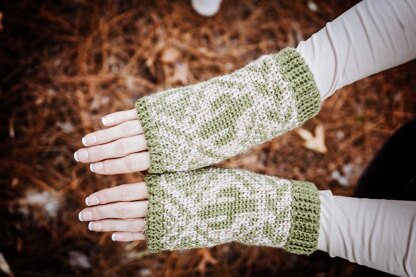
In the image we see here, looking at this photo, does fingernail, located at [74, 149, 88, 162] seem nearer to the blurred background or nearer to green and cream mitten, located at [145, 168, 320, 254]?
green and cream mitten, located at [145, 168, 320, 254]

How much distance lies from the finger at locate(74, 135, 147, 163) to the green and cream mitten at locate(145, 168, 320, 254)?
0.12 metres

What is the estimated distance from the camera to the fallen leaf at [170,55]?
2.15 m

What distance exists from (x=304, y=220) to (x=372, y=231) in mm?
228

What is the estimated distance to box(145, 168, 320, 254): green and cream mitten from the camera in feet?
4.33

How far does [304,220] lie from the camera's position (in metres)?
1.34

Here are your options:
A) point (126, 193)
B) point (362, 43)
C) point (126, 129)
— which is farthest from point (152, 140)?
point (362, 43)

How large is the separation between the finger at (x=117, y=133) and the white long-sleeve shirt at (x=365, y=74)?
66 cm

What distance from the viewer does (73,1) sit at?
2.15 metres

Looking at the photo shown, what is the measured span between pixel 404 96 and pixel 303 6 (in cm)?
81

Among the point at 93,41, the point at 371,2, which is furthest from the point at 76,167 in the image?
the point at 371,2

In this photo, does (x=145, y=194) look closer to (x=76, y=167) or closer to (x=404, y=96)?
(x=76, y=167)

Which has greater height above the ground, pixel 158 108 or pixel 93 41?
pixel 93 41

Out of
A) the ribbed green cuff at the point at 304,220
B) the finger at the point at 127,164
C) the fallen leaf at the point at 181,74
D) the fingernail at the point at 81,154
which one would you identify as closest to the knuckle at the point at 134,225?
the finger at the point at 127,164

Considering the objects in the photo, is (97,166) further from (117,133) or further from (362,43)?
(362,43)
